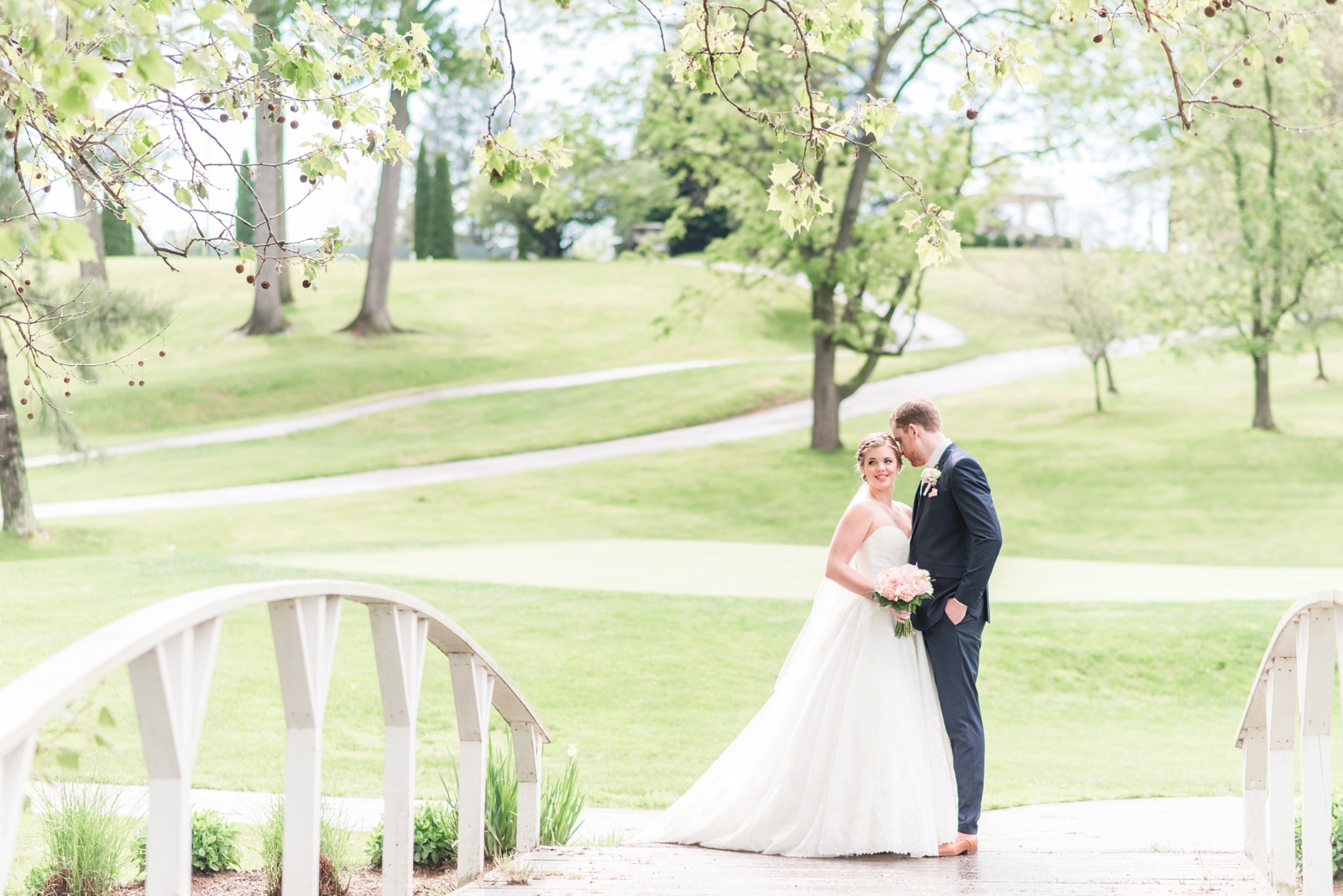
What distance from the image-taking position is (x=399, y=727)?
386 cm

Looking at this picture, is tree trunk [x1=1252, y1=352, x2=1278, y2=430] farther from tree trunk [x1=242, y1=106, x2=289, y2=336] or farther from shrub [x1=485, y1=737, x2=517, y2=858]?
shrub [x1=485, y1=737, x2=517, y2=858]

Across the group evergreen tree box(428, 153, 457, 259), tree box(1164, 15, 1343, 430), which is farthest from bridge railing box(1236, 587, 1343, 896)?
evergreen tree box(428, 153, 457, 259)

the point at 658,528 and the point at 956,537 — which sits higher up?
the point at 956,537

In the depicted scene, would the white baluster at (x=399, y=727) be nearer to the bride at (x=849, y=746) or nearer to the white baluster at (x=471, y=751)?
the white baluster at (x=471, y=751)

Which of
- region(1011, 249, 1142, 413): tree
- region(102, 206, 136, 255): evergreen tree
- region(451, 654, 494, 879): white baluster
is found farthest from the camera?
region(102, 206, 136, 255): evergreen tree

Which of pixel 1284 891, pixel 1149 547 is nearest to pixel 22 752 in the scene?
pixel 1284 891

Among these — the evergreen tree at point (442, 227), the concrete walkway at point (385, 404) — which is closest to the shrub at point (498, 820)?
the concrete walkway at point (385, 404)

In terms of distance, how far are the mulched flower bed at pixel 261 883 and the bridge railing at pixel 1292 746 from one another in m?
3.38

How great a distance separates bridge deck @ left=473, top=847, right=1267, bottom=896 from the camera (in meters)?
4.33

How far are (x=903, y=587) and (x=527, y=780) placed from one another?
1917mm

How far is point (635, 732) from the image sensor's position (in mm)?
9875

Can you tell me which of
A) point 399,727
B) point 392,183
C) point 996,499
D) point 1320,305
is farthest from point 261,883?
point 392,183

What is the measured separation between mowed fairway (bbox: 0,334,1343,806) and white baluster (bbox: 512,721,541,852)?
8.14 feet

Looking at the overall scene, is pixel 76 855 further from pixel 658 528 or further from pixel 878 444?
pixel 658 528
